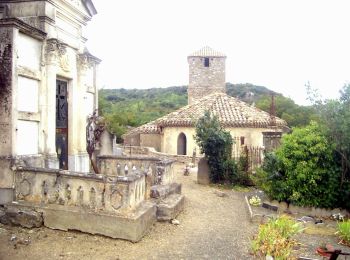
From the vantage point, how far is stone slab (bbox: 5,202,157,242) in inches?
294

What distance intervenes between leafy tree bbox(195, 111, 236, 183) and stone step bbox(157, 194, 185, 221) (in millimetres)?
5886

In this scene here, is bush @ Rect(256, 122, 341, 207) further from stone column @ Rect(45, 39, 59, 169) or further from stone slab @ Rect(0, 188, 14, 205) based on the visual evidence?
stone slab @ Rect(0, 188, 14, 205)

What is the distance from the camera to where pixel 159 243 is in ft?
25.3

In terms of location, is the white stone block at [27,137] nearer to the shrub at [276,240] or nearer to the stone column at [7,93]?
the stone column at [7,93]

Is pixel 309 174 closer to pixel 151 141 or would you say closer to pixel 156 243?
pixel 156 243

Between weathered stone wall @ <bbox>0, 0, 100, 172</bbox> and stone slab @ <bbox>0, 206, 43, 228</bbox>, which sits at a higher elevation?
weathered stone wall @ <bbox>0, 0, 100, 172</bbox>

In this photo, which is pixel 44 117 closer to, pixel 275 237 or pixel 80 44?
pixel 80 44

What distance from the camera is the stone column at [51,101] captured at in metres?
9.55

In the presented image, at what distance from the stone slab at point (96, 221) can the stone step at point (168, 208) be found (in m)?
0.94

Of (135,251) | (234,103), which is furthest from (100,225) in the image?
(234,103)

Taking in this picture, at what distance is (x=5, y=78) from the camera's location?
8.20 metres

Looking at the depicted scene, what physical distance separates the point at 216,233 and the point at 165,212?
1.32 meters

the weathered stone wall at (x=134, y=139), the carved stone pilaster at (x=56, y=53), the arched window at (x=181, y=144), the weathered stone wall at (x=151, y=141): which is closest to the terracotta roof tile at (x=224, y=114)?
the arched window at (x=181, y=144)

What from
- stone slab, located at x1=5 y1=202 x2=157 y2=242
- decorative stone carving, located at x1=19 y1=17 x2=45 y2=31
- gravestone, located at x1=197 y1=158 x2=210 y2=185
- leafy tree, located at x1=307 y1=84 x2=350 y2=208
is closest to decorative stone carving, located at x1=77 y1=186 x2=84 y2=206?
stone slab, located at x1=5 y1=202 x2=157 y2=242
